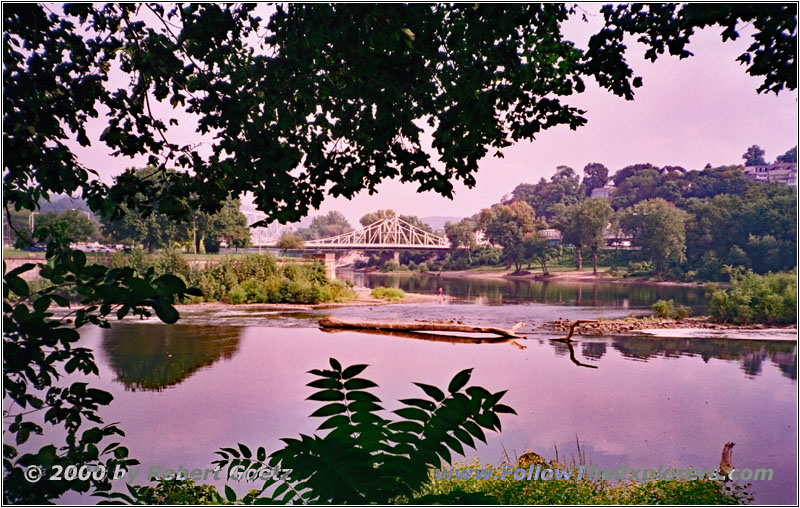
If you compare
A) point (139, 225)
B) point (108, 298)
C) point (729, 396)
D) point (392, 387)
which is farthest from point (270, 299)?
point (108, 298)

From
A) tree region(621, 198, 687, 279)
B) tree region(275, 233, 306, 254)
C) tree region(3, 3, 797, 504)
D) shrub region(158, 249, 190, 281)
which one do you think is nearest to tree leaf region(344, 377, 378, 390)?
tree region(3, 3, 797, 504)

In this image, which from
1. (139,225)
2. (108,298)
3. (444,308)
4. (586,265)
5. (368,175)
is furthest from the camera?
(586,265)

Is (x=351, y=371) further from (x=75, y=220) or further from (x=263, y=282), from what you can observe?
(x=263, y=282)

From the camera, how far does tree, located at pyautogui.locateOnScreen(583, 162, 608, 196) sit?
18750 mm

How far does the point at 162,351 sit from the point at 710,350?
7657mm

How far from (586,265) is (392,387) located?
30.2ft

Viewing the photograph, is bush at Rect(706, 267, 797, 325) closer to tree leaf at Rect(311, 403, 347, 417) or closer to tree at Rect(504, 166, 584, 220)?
tree at Rect(504, 166, 584, 220)

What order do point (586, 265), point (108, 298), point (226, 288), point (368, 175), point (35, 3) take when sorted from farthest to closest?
point (586, 265)
point (226, 288)
point (368, 175)
point (35, 3)
point (108, 298)

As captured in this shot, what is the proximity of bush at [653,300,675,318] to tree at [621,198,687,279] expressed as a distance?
4.27 ft

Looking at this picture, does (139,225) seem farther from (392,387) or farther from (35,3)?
(35,3)

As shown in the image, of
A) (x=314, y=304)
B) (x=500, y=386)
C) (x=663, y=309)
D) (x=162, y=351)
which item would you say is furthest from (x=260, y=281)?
(x=663, y=309)

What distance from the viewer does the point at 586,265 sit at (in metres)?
13.6

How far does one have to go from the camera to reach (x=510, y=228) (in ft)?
46.8

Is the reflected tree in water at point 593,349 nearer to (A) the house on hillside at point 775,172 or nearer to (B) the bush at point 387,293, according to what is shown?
(B) the bush at point 387,293
